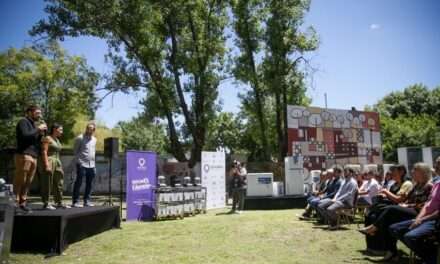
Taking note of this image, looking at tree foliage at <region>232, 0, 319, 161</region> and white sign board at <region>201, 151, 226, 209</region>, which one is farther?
tree foliage at <region>232, 0, 319, 161</region>

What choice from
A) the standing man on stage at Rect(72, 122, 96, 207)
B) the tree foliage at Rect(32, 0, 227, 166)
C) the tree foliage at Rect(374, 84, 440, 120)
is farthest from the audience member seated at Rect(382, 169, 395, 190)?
the tree foliage at Rect(374, 84, 440, 120)

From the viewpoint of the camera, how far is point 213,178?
13.7 metres

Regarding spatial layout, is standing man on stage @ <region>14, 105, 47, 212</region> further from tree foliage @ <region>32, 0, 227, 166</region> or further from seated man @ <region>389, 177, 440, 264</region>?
tree foliage @ <region>32, 0, 227, 166</region>

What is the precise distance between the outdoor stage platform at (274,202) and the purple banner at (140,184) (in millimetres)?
4089

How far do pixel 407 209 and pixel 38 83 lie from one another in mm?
24354

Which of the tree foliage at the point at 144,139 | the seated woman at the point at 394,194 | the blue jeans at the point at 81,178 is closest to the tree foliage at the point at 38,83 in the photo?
the blue jeans at the point at 81,178

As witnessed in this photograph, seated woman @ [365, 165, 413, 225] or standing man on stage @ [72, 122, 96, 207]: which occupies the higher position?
standing man on stage @ [72, 122, 96, 207]

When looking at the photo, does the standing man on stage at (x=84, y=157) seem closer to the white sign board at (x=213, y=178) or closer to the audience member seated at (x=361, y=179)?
the white sign board at (x=213, y=178)

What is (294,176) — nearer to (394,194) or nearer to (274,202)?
(274,202)

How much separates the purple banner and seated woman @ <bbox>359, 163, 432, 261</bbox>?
611 centimetres

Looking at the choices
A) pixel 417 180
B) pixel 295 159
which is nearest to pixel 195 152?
pixel 295 159

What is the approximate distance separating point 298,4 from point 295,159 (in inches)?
480

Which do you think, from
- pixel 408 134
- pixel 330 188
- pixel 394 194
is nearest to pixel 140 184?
pixel 330 188

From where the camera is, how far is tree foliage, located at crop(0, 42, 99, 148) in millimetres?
23750
